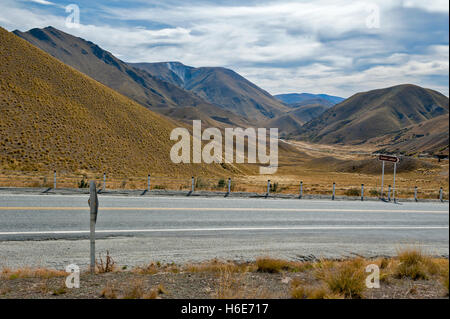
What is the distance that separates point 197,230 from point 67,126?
145 feet

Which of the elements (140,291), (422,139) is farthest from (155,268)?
(422,139)

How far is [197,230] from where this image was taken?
11289 millimetres

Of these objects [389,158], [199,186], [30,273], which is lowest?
[199,186]

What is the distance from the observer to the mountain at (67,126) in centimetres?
4391

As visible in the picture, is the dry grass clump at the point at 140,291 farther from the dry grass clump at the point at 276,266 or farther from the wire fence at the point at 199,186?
the wire fence at the point at 199,186

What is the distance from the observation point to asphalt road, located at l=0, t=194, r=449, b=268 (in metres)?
8.73

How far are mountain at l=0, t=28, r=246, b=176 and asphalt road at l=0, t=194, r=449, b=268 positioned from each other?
3009 centimetres

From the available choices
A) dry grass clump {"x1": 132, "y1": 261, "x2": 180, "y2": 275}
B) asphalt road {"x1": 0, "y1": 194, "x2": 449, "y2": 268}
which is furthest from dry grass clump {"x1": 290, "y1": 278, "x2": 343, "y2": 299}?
asphalt road {"x1": 0, "y1": 194, "x2": 449, "y2": 268}

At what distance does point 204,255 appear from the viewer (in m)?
8.67

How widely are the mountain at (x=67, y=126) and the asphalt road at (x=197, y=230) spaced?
3009 centimetres

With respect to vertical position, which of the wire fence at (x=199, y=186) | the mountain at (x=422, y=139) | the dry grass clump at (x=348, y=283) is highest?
the mountain at (x=422, y=139)

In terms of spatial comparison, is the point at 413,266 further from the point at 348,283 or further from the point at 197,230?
the point at 197,230

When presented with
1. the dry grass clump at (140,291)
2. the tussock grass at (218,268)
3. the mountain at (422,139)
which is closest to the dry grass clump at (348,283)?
the tussock grass at (218,268)
